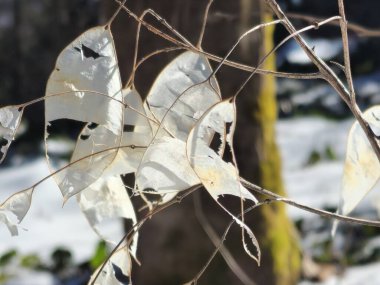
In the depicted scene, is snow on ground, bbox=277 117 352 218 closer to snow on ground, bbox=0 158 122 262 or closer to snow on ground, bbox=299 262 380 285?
snow on ground, bbox=299 262 380 285

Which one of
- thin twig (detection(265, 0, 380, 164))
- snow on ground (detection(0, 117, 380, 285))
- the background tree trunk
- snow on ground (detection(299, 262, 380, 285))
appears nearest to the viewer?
thin twig (detection(265, 0, 380, 164))

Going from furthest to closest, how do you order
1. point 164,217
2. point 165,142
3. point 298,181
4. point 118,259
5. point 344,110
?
1. point 344,110
2. point 298,181
3. point 164,217
4. point 118,259
5. point 165,142

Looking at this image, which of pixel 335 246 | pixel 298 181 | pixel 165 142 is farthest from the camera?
pixel 298 181

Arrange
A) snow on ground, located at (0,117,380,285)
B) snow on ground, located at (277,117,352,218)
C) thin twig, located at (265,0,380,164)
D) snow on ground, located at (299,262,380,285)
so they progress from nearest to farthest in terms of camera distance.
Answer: thin twig, located at (265,0,380,164), snow on ground, located at (299,262,380,285), snow on ground, located at (0,117,380,285), snow on ground, located at (277,117,352,218)

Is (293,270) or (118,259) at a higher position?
(118,259)

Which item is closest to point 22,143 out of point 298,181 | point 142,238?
point 298,181

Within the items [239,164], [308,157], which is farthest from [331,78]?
[308,157]

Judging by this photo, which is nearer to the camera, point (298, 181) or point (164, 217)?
point (164, 217)

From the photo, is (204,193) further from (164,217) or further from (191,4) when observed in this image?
(191,4)

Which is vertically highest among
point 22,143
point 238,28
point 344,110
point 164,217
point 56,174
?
point 56,174

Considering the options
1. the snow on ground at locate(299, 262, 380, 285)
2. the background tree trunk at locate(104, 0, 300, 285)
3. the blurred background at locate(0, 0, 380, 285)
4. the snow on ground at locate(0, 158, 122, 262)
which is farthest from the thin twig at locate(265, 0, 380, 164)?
the snow on ground at locate(0, 158, 122, 262)
